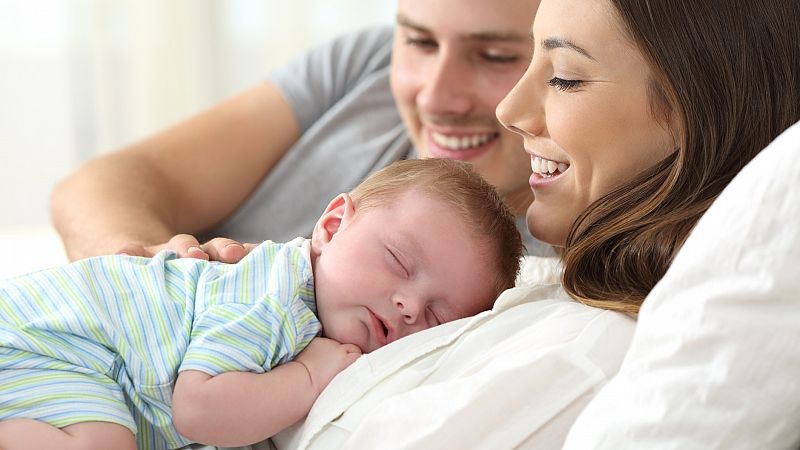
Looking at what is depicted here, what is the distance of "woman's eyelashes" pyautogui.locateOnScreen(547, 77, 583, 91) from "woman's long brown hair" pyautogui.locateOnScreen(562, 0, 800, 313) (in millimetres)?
109

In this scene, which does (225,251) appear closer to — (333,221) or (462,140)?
(333,221)

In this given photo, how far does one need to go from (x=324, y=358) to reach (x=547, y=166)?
50 centimetres

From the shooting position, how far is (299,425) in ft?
3.99

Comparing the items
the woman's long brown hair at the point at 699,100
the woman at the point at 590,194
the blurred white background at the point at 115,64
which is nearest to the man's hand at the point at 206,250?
the woman at the point at 590,194

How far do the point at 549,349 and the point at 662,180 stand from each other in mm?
378

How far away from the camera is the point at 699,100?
4.24ft

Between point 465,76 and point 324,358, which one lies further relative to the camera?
point 465,76

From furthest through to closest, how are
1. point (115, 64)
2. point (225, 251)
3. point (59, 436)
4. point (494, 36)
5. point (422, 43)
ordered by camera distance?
1. point (115, 64)
2. point (422, 43)
3. point (494, 36)
4. point (225, 251)
5. point (59, 436)

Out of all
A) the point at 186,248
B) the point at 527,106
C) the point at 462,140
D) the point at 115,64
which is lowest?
the point at 115,64

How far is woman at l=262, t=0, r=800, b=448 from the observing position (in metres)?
1.05

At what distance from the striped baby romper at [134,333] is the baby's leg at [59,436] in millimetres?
11

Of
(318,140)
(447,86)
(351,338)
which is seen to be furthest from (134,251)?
(318,140)

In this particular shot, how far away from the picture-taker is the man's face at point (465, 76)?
2033 millimetres

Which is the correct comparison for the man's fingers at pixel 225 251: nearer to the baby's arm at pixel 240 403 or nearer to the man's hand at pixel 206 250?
the man's hand at pixel 206 250
